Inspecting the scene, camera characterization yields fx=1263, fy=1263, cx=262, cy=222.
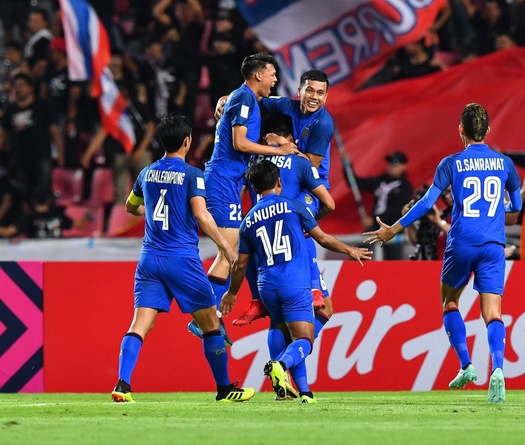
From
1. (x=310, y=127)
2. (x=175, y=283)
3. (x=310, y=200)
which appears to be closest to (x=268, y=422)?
(x=175, y=283)

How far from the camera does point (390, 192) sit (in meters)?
13.7

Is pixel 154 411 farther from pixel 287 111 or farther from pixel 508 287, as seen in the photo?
pixel 508 287

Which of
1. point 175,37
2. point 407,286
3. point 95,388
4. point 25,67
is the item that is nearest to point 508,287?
point 407,286

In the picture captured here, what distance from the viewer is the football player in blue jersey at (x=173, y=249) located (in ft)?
28.7

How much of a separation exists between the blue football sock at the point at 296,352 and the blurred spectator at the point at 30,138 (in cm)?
813

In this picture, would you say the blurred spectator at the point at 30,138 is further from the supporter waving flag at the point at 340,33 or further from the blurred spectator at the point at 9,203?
the supporter waving flag at the point at 340,33

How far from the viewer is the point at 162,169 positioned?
8812 mm

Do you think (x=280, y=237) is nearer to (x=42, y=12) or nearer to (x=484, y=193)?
(x=484, y=193)

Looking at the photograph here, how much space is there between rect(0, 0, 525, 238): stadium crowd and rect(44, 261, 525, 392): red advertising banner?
4251 mm

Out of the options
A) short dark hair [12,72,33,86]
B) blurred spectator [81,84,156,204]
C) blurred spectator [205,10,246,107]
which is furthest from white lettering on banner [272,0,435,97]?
short dark hair [12,72,33,86]

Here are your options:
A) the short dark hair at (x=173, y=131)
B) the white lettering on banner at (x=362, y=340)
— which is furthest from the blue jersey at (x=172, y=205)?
the white lettering on banner at (x=362, y=340)

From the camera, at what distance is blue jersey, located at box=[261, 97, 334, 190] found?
973 cm

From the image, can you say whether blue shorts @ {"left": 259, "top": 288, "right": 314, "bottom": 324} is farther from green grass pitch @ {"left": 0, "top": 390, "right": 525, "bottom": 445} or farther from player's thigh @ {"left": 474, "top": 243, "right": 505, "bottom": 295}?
player's thigh @ {"left": 474, "top": 243, "right": 505, "bottom": 295}

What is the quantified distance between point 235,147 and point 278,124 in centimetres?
47
